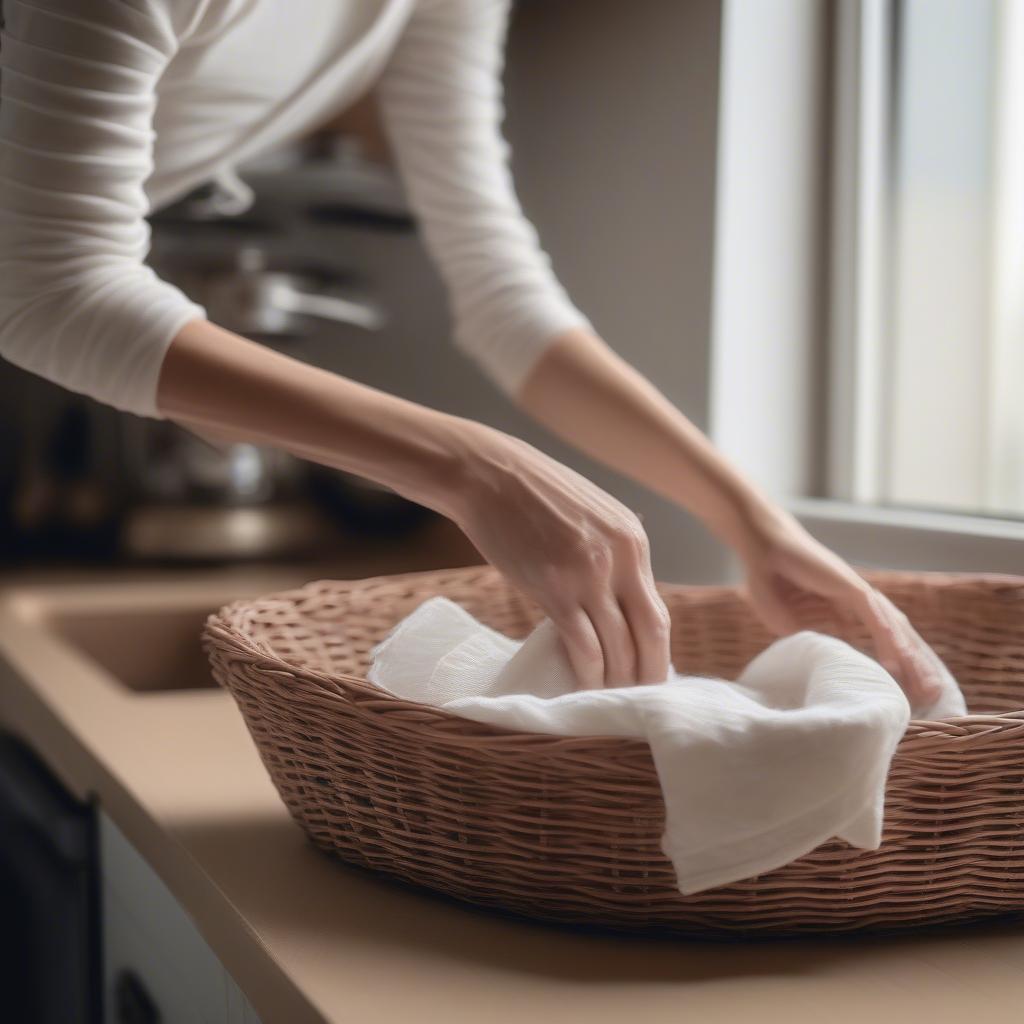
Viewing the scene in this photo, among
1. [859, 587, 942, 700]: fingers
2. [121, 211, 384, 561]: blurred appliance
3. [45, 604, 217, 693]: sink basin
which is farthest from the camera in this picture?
[121, 211, 384, 561]: blurred appliance

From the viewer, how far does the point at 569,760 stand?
17.8 inches

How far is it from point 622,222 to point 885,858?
0.98 meters

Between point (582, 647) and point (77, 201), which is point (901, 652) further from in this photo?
point (77, 201)

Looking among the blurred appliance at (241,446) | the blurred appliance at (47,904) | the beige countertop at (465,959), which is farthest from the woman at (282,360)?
the blurred appliance at (241,446)

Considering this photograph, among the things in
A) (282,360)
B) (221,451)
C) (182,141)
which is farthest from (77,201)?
(221,451)

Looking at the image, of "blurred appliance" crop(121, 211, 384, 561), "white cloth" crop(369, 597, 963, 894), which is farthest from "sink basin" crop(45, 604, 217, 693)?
"white cloth" crop(369, 597, 963, 894)

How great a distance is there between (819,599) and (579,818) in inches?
12.0

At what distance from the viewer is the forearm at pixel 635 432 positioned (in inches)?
30.6

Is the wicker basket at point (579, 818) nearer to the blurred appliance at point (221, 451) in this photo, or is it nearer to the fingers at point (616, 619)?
the fingers at point (616, 619)

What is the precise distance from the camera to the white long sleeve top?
0.63m

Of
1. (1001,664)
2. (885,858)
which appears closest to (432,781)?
(885,858)

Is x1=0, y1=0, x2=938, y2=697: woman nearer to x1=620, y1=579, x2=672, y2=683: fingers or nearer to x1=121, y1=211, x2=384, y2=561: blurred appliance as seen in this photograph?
x1=620, y1=579, x2=672, y2=683: fingers

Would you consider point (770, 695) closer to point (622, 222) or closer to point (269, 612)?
point (269, 612)

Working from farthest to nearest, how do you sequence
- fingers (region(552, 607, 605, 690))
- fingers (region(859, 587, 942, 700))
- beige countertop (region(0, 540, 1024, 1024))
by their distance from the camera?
fingers (region(859, 587, 942, 700)) < fingers (region(552, 607, 605, 690)) < beige countertop (region(0, 540, 1024, 1024))
